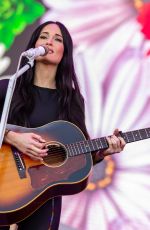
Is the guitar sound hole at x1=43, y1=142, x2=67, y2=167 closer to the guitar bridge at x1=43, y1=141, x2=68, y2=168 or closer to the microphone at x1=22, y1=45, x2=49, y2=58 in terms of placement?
the guitar bridge at x1=43, y1=141, x2=68, y2=168

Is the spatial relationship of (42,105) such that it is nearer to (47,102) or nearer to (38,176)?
(47,102)

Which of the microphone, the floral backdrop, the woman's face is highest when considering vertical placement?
the microphone

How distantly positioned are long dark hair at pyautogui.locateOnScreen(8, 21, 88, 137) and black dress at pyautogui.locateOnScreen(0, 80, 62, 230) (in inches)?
1.0

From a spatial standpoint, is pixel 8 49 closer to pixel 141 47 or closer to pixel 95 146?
pixel 141 47

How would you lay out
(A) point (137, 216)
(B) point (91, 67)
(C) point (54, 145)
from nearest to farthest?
(C) point (54, 145) < (A) point (137, 216) < (B) point (91, 67)

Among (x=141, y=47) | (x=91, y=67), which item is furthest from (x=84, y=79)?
(x=141, y=47)

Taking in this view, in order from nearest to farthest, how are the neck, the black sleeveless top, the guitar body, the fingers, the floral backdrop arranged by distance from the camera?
the guitar body → the fingers → the black sleeveless top → the neck → the floral backdrop

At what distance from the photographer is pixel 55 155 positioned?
198 cm

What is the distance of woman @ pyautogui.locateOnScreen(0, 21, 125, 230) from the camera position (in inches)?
75.4

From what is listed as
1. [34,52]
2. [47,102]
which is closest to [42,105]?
[47,102]

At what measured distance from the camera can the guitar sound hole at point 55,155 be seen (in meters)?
1.96

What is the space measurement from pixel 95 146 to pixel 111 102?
0.66 m

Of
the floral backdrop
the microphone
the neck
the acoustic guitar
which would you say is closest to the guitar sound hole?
the acoustic guitar

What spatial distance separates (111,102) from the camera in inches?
106
